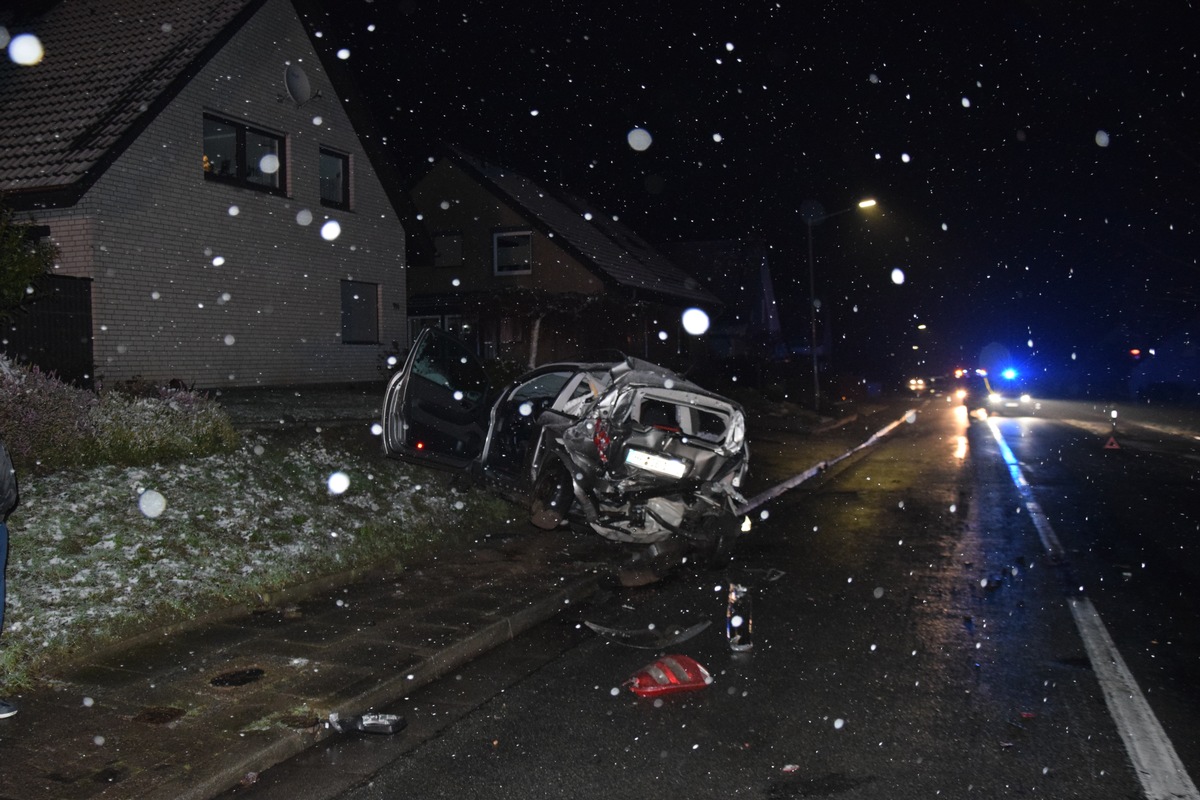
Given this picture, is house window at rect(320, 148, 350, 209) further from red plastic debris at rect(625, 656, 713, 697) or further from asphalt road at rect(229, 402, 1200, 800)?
red plastic debris at rect(625, 656, 713, 697)

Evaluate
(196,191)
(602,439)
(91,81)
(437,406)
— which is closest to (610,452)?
(602,439)

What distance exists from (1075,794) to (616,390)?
5173mm

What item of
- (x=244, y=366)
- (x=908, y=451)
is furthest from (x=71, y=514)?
(x=908, y=451)

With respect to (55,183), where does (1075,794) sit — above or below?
below

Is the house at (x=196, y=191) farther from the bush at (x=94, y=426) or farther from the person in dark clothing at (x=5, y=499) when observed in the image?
the person in dark clothing at (x=5, y=499)

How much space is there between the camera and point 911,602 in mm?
7508

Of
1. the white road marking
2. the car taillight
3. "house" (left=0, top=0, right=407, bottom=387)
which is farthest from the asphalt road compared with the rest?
"house" (left=0, top=0, right=407, bottom=387)

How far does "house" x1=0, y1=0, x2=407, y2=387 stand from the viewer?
1398cm

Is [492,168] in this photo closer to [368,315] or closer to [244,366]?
[368,315]

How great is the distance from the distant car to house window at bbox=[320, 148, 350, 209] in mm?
27729

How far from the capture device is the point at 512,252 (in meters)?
31.2

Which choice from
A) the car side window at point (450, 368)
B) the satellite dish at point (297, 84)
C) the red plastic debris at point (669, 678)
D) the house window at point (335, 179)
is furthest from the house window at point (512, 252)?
the red plastic debris at point (669, 678)

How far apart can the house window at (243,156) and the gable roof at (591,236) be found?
1307 centimetres

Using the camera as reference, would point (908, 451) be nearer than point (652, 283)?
Yes
